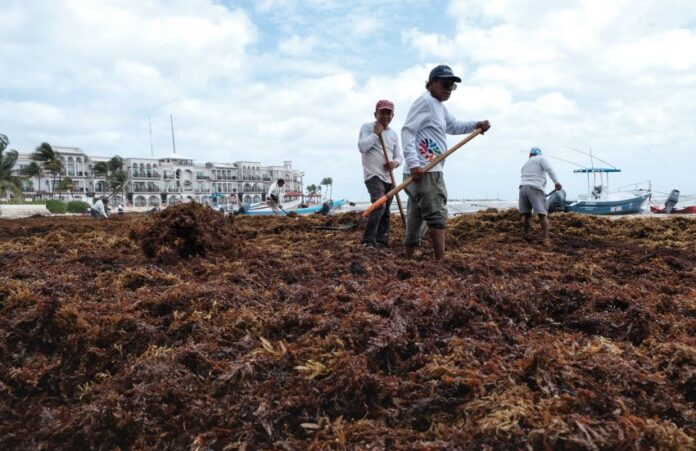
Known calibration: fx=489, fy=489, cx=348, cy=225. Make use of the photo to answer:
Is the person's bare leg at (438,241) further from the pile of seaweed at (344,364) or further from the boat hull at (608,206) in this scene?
the boat hull at (608,206)

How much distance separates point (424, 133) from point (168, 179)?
10034 cm

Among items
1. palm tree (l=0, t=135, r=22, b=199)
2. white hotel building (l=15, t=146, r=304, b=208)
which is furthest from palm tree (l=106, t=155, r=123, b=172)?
palm tree (l=0, t=135, r=22, b=199)

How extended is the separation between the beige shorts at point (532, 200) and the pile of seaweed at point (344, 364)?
415 cm

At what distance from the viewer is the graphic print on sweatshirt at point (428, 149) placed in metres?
4.91

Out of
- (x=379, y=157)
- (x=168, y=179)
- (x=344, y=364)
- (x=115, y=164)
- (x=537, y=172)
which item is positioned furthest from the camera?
(x=168, y=179)

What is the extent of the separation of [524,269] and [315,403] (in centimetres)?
290

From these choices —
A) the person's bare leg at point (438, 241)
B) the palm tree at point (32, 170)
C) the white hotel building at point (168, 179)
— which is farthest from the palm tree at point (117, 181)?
the person's bare leg at point (438, 241)

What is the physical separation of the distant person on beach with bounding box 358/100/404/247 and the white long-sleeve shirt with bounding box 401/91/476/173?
43.7 inches

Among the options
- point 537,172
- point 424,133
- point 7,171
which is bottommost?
point 537,172

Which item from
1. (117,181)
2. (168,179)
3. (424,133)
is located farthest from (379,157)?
(168,179)

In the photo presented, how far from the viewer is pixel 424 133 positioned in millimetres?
4930

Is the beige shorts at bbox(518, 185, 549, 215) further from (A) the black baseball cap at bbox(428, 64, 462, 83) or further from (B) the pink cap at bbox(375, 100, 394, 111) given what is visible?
(A) the black baseball cap at bbox(428, 64, 462, 83)

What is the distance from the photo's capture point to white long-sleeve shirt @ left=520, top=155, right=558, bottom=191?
7.82 metres

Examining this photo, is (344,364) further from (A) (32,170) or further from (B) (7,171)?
(A) (32,170)
